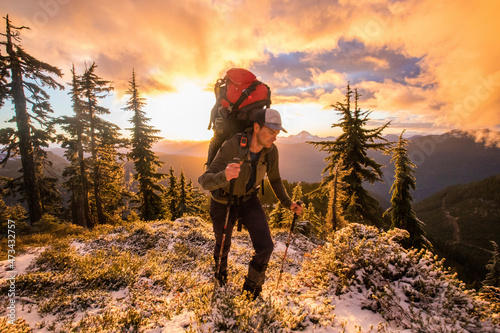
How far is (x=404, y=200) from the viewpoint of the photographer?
19266mm

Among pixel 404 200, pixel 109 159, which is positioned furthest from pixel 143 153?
pixel 404 200

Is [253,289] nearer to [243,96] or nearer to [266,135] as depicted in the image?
[266,135]

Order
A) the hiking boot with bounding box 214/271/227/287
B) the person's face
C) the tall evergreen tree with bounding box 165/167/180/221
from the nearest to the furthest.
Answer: the person's face → the hiking boot with bounding box 214/271/227/287 → the tall evergreen tree with bounding box 165/167/180/221

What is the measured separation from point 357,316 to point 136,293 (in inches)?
167

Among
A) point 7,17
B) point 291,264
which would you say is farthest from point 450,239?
point 7,17

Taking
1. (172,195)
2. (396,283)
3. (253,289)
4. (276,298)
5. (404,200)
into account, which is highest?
(396,283)

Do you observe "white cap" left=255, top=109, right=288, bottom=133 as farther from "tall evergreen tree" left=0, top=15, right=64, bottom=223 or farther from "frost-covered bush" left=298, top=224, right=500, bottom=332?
"tall evergreen tree" left=0, top=15, right=64, bottom=223

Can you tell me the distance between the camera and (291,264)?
877cm

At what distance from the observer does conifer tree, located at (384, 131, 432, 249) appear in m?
18.7

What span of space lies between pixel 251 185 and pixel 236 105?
165 cm

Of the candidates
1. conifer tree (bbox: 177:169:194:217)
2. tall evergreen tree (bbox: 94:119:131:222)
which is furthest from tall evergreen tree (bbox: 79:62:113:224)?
conifer tree (bbox: 177:169:194:217)

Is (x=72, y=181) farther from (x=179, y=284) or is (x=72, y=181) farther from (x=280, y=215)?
(x=179, y=284)

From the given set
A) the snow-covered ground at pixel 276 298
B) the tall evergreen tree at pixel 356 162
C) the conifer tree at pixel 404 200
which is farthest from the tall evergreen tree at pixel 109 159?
the conifer tree at pixel 404 200

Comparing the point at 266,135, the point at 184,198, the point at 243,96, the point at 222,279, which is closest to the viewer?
the point at 266,135
